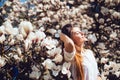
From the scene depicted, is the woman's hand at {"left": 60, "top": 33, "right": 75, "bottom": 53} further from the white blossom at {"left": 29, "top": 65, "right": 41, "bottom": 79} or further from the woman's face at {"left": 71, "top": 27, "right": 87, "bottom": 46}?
the white blossom at {"left": 29, "top": 65, "right": 41, "bottom": 79}

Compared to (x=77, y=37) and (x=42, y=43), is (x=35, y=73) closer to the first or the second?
(x=42, y=43)

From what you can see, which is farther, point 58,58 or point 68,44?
point 58,58

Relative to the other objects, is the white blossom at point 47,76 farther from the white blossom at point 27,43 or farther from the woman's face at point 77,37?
the woman's face at point 77,37

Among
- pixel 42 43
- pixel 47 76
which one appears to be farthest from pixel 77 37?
pixel 47 76

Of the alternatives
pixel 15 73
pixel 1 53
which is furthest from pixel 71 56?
pixel 15 73

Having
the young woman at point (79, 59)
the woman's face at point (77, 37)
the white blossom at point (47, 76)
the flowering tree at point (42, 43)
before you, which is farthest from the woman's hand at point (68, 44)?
the white blossom at point (47, 76)

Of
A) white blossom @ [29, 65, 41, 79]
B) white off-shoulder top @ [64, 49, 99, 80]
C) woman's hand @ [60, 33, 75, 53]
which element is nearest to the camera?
woman's hand @ [60, 33, 75, 53]

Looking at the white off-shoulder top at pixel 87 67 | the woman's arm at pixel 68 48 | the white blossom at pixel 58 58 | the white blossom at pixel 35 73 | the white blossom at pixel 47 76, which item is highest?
the woman's arm at pixel 68 48

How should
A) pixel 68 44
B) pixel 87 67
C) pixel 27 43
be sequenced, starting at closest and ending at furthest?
pixel 68 44 < pixel 87 67 < pixel 27 43

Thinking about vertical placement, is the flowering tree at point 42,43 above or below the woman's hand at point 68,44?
below

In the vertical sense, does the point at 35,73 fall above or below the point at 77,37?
below

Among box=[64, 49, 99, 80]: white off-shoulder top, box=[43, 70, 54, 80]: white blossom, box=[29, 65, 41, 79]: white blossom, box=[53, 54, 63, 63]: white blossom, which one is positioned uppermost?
box=[53, 54, 63, 63]: white blossom

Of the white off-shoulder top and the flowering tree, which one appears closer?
the white off-shoulder top

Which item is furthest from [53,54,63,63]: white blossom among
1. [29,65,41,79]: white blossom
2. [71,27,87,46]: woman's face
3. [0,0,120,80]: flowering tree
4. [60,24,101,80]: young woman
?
[29,65,41,79]: white blossom
